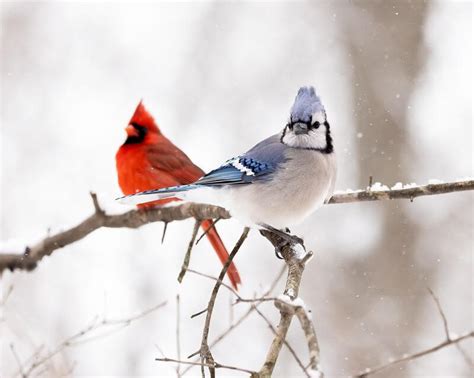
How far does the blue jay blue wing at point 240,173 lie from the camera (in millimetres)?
3203

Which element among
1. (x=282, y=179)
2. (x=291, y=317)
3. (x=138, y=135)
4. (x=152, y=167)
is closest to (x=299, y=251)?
(x=282, y=179)

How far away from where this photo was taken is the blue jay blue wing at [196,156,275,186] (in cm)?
320

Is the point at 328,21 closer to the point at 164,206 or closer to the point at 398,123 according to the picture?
the point at 398,123

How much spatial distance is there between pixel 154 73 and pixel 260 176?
6.06m

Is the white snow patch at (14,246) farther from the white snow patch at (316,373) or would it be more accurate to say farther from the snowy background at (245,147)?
the white snow patch at (316,373)

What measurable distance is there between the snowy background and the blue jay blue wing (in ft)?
6.09

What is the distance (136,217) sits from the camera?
3.02m

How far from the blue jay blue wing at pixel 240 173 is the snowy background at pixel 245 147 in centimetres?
186

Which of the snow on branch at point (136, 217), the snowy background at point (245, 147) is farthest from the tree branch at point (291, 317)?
the snowy background at point (245, 147)

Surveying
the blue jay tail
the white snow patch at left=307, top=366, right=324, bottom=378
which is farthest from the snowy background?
the white snow patch at left=307, top=366, right=324, bottom=378

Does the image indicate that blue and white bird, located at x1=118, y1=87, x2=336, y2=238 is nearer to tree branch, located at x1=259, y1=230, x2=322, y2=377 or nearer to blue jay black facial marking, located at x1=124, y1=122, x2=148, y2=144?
tree branch, located at x1=259, y1=230, x2=322, y2=377

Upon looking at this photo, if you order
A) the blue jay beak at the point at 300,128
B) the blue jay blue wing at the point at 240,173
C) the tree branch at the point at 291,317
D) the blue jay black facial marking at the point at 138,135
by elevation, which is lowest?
the tree branch at the point at 291,317

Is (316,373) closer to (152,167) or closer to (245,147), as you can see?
(152,167)

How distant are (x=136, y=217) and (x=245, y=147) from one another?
5201mm
